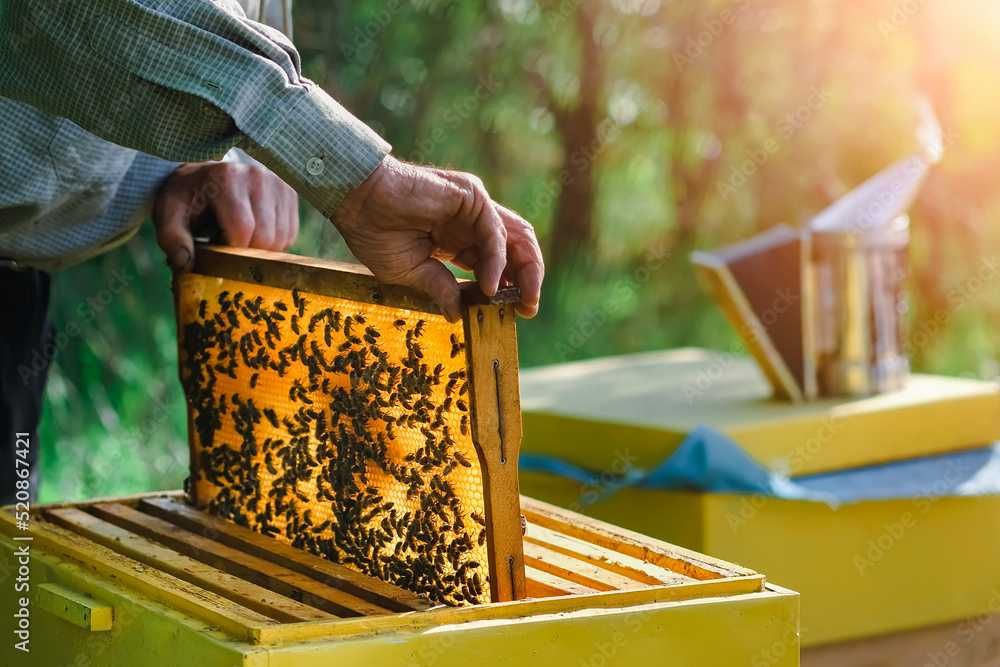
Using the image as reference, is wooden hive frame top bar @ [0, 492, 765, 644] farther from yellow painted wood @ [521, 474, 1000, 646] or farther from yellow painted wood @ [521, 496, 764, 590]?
yellow painted wood @ [521, 474, 1000, 646]

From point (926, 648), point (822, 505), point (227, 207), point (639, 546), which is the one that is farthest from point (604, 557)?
point (926, 648)

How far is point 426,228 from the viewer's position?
1414 millimetres

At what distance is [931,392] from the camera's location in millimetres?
2816

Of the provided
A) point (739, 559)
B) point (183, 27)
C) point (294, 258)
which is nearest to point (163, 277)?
point (739, 559)

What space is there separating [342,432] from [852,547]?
1.25m

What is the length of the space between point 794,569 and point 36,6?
162 cm

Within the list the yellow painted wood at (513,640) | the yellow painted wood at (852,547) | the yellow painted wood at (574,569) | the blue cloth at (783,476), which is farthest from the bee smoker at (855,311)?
the yellow painted wood at (513,640)

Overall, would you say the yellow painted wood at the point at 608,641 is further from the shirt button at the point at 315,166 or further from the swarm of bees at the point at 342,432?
the shirt button at the point at 315,166

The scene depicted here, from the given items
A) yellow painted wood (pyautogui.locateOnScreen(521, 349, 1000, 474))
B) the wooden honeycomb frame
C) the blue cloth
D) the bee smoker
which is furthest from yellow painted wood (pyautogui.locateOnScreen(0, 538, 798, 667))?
the bee smoker

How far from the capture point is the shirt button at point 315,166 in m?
1.39

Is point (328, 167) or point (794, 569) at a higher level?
point (328, 167)

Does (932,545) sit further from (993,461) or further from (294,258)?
(294,258)

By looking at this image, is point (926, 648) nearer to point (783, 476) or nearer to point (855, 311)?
point (783, 476)

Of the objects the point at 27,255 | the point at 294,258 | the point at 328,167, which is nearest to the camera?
the point at 328,167
